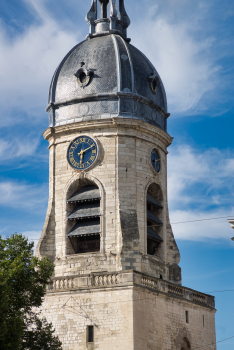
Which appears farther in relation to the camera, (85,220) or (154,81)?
(154,81)

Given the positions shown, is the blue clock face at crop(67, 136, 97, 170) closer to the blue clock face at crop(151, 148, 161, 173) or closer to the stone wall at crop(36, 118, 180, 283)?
the stone wall at crop(36, 118, 180, 283)

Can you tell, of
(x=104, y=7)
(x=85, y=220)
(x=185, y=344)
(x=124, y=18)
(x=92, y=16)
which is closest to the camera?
(x=185, y=344)

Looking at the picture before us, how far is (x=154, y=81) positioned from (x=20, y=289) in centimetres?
1707

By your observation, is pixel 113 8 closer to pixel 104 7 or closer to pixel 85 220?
pixel 104 7

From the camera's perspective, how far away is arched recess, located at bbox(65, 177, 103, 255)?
1698 inches

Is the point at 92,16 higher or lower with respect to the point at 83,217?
higher

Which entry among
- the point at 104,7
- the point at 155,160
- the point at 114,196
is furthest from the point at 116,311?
the point at 104,7

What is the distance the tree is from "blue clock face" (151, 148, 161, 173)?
36.4ft

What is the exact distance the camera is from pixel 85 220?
43.8 metres

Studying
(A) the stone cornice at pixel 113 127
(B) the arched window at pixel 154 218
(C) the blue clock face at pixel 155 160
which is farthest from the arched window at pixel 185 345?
(A) the stone cornice at pixel 113 127

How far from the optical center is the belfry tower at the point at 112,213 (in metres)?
39.8

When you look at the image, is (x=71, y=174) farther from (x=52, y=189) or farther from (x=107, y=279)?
(x=107, y=279)

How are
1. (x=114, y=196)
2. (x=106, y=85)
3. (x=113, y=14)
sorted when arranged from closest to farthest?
(x=114, y=196) → (x=106, y=85) → (x=113, y=14)

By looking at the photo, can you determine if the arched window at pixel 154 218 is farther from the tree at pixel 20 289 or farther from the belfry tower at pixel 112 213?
the tree at pixel 20 289
